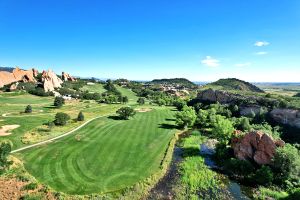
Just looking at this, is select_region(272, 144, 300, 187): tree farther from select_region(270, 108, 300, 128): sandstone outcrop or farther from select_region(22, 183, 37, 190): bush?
Result: select_region(22, 183, 37, 190): bush

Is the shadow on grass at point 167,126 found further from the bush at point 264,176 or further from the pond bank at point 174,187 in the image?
the bush at point 264,176

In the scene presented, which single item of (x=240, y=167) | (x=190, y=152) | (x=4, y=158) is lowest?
(x=190, y=152)

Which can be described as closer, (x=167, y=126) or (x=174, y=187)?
(x=174, y=187)

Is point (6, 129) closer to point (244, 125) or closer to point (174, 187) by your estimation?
point (174, 187)

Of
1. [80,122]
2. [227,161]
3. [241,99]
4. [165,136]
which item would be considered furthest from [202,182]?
[241,99]

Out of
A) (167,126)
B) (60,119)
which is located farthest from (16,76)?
(167,126)

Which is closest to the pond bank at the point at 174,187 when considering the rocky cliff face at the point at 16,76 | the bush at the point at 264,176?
the bush at the point at 264,176

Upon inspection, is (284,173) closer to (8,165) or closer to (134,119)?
(8,165)

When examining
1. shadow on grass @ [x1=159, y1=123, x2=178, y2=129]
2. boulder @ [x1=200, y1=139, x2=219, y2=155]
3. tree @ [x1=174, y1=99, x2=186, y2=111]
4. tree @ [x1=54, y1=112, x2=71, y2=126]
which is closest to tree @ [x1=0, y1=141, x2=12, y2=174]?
tree @ [x1=54, y1=112, x2=71, y2=126]
